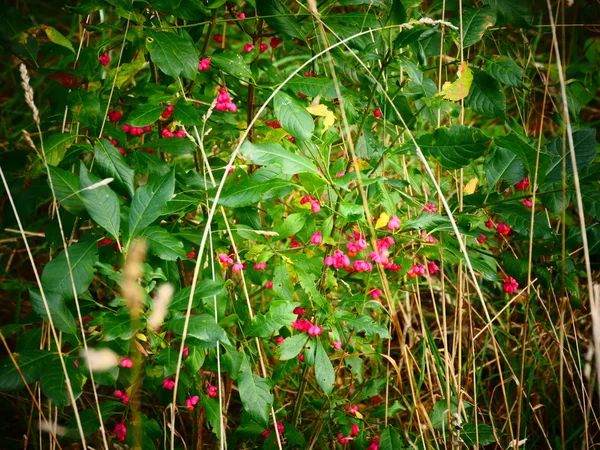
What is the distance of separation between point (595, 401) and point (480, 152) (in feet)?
4.20

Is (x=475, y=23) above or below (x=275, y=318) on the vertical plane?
above

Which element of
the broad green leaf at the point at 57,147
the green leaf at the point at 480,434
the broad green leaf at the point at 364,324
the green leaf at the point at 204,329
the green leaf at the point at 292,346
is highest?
the broad green leaf at the point at 57,147

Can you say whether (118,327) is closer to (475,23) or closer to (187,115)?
(187,115)

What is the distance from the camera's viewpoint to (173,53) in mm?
1122

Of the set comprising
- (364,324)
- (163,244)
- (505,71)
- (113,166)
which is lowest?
(364,324)

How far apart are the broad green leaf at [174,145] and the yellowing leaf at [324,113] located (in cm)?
32

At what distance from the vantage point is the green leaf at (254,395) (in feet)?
3.83

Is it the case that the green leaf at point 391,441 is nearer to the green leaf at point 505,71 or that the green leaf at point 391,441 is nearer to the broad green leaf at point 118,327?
the broad green leaf at point 118,327

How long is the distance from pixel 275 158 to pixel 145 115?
0.34m

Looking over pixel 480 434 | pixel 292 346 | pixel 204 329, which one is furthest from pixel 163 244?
pixel 480 434

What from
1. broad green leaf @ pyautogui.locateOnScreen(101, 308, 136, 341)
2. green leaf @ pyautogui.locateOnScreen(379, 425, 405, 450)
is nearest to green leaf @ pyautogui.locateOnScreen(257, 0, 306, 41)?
broad green leaf @ pyautogui.locateOnScreen(101, 308, 136, 341)

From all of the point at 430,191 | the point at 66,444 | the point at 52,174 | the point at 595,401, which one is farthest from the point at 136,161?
the point at 595,401

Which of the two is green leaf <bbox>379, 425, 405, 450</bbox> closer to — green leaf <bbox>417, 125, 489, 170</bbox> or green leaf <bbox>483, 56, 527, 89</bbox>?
green leaf <bbox>417, 125, 489, 170</bbox>

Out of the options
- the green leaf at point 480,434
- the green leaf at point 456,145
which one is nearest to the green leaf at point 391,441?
the green leaf at point 480,434
